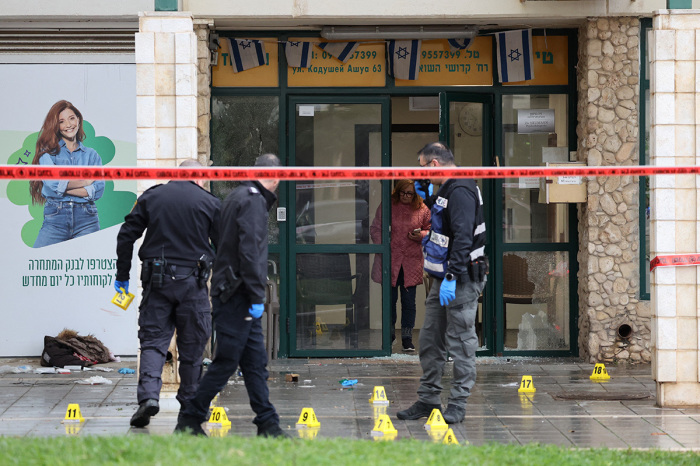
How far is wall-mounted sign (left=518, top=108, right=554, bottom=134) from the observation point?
36.2 feet

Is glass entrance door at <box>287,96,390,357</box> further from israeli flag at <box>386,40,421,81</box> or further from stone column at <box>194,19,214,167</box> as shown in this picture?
stone column at <box>194,19,214,167</box>

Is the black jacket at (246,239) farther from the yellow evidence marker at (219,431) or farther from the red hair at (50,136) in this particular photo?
the red hair at (50,136)

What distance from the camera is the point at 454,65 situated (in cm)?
1099

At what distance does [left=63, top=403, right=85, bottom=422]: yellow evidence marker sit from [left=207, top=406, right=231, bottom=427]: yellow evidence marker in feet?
3.49

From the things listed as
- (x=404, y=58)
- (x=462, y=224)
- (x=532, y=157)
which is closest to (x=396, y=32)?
(x=404, y=58)

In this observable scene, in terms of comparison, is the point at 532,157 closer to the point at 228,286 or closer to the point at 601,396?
the point at 601,396

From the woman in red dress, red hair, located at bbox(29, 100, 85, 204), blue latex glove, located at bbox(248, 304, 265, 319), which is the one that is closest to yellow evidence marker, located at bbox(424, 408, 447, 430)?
blue latex glove, located at bbox(248, 304, 265, 319)

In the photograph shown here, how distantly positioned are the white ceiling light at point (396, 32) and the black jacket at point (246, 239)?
393cm

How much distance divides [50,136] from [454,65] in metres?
4.48

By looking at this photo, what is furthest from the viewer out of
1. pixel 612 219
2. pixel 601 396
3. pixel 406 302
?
pixel 406 302

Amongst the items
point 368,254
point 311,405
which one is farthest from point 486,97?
point 311,405

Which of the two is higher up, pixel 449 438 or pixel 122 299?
pixel 122 299

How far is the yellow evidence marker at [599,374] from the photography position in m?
9.69

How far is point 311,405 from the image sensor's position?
27.8ft
